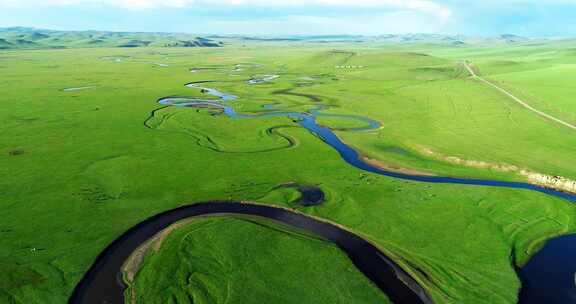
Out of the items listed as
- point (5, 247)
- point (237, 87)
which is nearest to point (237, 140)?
point (5, 247)

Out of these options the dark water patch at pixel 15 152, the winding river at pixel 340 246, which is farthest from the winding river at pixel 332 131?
the dark water patch at pixel 15 152

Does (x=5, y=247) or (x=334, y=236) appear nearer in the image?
(x=5, y=247)

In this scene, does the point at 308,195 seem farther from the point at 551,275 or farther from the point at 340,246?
the point at 551,275

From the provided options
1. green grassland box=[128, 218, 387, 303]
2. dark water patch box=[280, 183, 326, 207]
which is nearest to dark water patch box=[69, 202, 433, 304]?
green grassland box=[128, 218, 387, 303]

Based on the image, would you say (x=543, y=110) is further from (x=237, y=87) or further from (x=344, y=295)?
(x=237, y=87)

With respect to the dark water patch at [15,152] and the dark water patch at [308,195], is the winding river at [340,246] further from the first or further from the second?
the dark water patch at [15,152]

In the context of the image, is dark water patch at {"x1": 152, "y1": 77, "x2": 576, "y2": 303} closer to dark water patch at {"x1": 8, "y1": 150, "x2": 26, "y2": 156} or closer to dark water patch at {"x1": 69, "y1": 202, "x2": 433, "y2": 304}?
dark water patch at {"x1": 69, "y1": 202, "x2": 433, "y2": 304}
